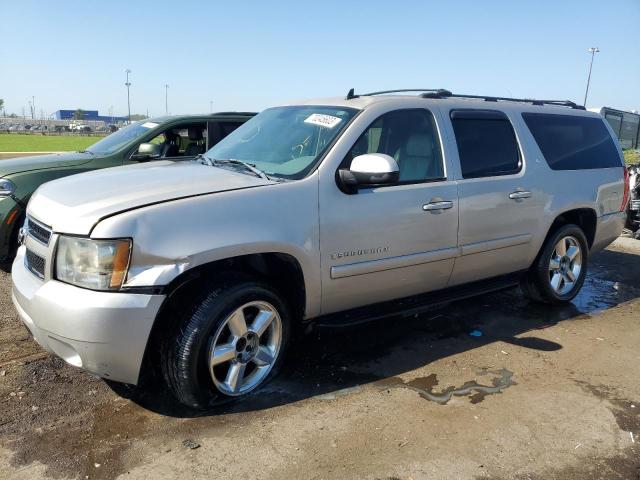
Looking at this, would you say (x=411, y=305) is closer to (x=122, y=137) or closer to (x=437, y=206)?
(x=437, y=206)

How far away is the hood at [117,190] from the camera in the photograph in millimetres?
2863

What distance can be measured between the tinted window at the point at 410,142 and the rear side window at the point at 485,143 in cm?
24

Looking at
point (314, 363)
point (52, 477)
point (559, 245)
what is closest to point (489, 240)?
point (559, 245)

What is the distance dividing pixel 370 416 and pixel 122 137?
5158 millimetres

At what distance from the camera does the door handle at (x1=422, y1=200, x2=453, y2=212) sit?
3.82 m

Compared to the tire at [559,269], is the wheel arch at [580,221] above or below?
above

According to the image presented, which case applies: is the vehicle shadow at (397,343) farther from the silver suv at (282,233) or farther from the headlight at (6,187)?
the headlight at (6,187)

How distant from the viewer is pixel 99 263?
108 inches

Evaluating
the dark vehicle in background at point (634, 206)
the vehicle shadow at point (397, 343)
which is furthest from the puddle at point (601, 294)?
the dark vehicle in background at point (634, 206)

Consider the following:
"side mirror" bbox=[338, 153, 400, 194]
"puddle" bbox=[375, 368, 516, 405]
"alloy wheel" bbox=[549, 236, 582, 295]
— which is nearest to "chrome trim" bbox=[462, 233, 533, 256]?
"alloy wheel" bbox=[549, 236, 582, 295]

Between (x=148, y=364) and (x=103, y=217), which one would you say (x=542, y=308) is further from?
(x=103, y=217)

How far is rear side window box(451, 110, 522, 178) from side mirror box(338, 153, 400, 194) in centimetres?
99

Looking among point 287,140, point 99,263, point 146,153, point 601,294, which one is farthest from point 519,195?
point 146,153

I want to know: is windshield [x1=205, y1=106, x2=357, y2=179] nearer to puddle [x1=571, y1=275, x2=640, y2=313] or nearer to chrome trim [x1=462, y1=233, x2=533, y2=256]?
chrome trim [x1=462, y1=233, x2=533, y2=256]
